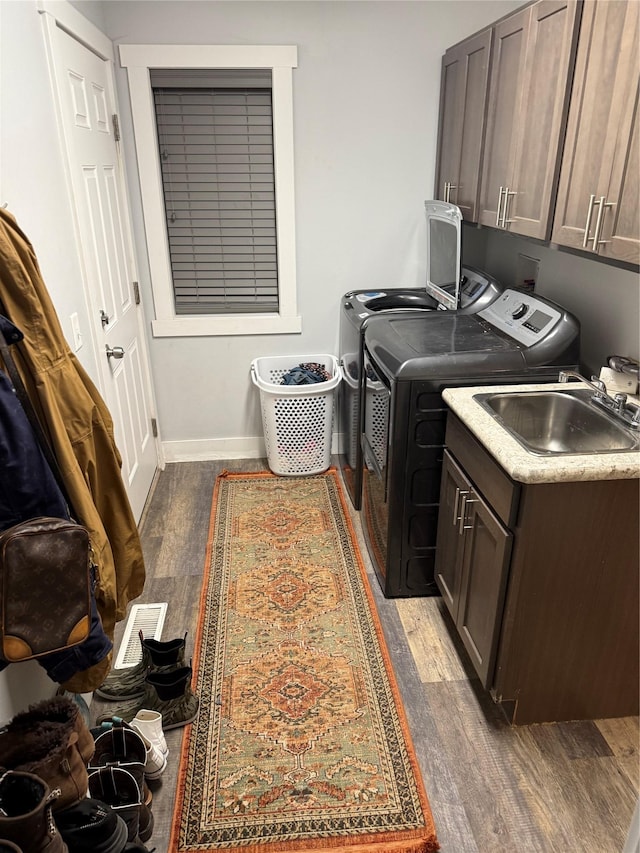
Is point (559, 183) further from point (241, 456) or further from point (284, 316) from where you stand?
point (241, 456)

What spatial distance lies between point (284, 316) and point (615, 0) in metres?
2.02

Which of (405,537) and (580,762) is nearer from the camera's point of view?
(580,762)

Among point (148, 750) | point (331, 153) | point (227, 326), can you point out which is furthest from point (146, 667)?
point (331, 153)

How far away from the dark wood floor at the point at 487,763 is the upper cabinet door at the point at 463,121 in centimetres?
177

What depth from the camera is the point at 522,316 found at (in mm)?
2268

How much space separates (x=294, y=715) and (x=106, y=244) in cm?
200

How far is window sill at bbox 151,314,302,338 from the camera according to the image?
3.14 metres

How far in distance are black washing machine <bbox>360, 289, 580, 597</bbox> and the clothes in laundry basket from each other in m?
0.63

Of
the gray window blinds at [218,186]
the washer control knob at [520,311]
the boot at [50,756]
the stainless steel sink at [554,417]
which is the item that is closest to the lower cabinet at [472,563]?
the stainless steel sink at [554,417]

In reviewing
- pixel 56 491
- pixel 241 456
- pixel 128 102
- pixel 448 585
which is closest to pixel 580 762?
pixel 448 585

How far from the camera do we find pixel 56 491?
1.23 m

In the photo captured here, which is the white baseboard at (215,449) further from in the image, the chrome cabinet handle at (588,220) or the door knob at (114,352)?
the chrome cabinet handle at (588,220)

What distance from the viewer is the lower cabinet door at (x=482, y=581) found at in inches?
62.2

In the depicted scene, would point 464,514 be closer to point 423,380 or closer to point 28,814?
point 423,380
